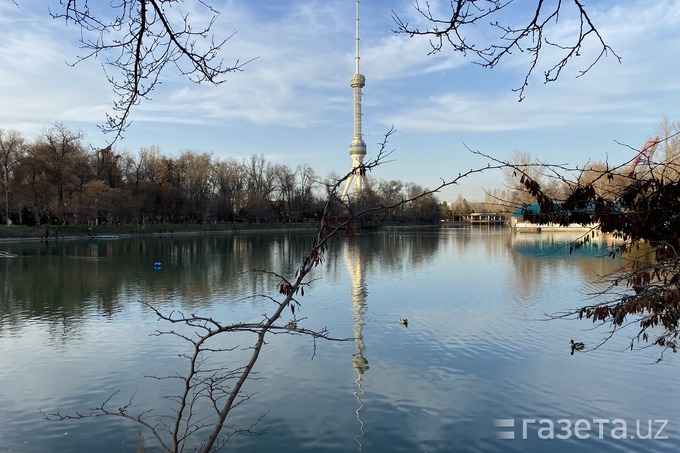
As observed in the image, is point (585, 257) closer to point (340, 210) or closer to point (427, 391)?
point (427, 391)

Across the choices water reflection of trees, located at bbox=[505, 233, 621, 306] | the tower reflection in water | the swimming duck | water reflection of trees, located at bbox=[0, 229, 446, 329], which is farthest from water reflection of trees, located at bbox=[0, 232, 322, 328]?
water reflection of trees, located at bbox=[505, 233, 621, 306]

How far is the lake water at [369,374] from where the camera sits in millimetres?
6402

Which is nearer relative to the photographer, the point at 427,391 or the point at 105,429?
the point at 105,429

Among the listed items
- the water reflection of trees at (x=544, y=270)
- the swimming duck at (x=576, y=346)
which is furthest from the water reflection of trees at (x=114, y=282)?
the water reflection of trees at (x=544, y=270)

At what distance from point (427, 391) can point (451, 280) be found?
12754 mm

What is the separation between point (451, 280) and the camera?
66.2ft

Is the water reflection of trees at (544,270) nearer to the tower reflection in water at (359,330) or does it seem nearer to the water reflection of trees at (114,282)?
the tower reflection in water at (359,330)

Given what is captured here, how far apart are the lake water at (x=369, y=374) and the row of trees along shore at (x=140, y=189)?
11.1 meters

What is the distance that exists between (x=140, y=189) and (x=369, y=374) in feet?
177

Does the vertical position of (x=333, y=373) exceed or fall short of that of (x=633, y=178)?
it falls short

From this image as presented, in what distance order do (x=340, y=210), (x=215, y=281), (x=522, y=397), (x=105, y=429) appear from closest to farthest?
(x=340, y=210) → (x=105, y=429) → (x=522, y=397) → (x=215, y=281)

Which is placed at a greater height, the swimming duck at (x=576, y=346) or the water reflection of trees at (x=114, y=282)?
the water reflection of trees at (x=114, y=282)

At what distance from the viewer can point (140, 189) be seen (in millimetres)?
56750

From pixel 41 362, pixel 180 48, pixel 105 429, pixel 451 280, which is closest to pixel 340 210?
pixel 180 48
